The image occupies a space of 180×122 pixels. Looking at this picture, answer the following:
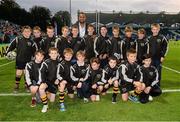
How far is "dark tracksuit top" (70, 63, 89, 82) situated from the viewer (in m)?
9.92

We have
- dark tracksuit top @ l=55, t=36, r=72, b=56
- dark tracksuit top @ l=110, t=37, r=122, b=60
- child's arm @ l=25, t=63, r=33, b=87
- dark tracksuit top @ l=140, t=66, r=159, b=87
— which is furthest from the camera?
dark tracksuit top @ l=110, t=37, r=122, b=60

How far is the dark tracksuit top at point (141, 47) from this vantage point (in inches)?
429

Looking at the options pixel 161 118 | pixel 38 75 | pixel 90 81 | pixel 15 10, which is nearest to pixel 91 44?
pixel 90 81

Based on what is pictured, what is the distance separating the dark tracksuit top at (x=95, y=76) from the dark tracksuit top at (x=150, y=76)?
1.12 metres

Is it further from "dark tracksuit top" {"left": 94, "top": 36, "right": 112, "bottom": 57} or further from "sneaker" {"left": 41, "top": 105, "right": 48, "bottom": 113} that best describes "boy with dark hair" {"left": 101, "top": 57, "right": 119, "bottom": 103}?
"sneaker" {"left": 41, "top": 105, "right": 48, "bottom": 113}

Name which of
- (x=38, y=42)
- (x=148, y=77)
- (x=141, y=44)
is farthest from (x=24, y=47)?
(x=148, y=77)

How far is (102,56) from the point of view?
1134 centimetres

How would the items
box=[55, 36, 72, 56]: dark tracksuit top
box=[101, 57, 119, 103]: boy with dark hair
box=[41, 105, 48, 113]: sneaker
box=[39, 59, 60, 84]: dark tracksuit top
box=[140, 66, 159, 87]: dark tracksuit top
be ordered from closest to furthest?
box=[41, 105, 48, 113]: sneaker < box=[39, 59, 60, 84]: dark tracksuit top < box=[140, 66, 159, 87]: dark tracksuit top < box=[101, 57, 119, 103]: boy with dark hair < box=[55, 36, 72, 56]: dark tracksuit top

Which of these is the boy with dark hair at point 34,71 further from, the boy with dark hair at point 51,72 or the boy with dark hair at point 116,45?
the boy with dark hair at point 116,45

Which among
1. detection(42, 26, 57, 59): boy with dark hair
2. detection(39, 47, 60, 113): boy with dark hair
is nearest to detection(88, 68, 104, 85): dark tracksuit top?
detection(39, 47, 60, 113): boy with dark hair

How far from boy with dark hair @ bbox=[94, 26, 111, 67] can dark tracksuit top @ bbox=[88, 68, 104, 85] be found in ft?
4.00

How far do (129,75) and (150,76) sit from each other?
0.53 metres

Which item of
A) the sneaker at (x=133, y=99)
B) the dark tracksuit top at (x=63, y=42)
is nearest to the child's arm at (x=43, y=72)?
the dark tracksuit top at (x=63, y=42)

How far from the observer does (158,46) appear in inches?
423
